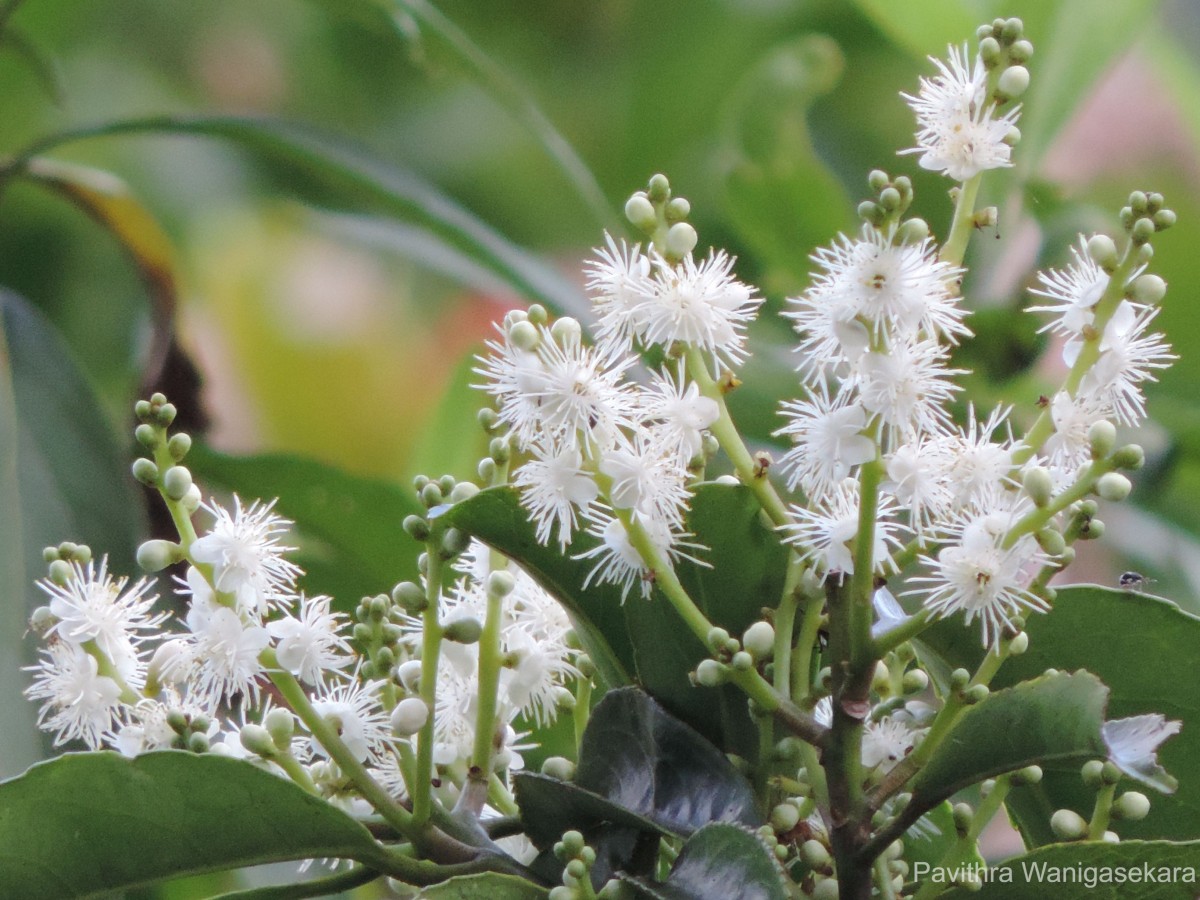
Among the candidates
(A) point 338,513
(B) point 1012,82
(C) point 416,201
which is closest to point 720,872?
(B) point 1012,82

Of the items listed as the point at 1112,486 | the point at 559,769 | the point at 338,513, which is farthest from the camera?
the point at 338,513

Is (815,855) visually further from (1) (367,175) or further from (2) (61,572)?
(1) (367,175)

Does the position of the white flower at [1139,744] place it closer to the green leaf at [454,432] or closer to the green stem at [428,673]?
the green stem at [428,673]

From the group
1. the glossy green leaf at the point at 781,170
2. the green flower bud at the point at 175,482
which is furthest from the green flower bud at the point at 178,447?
the glossy green leaf at the point at 781,170

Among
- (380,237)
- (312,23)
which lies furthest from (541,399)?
(312,23)

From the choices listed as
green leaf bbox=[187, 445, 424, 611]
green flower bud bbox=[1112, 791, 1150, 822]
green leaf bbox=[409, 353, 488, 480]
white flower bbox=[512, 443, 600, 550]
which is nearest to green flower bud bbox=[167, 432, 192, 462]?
white flower bbox=[512, 443, 600, 550]

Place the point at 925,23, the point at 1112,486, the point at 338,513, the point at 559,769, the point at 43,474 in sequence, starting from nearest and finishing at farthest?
the point at 1112,486 → the point at 559,769 → the point at 43,474 → the point at 338,513 → the point at 925,23

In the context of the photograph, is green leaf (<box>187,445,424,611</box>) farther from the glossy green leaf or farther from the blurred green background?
the glossy green leaf
